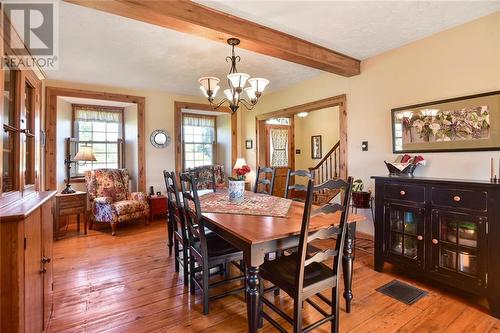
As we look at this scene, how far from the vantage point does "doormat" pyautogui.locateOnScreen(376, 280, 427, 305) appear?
7.40 ft

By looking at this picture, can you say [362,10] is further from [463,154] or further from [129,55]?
[129,55]

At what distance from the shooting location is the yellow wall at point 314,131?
6.99m

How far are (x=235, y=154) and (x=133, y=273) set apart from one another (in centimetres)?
390

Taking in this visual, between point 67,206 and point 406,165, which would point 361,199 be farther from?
point 67,206

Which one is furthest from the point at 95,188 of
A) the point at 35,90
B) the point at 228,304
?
the point at 228,304

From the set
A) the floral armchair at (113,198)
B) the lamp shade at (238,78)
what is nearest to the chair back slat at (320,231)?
the lamp shade at (238,78)

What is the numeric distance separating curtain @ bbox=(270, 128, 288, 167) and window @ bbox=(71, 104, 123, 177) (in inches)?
145

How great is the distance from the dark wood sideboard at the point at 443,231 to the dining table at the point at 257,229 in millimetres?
948

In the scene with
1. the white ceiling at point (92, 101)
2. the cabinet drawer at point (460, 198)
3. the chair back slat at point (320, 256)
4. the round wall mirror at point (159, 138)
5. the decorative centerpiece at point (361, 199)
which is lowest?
the chair back slat at point (320, 256)

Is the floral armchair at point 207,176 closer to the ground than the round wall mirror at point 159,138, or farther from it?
closer to the ground

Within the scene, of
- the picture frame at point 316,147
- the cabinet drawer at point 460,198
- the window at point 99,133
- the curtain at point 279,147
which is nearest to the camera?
the cabinet drawer at point 460,198

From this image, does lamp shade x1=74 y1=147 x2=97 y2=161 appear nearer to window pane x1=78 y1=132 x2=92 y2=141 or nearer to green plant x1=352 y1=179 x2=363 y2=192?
window pane x1=78 y1=132 x2=92 y2=141

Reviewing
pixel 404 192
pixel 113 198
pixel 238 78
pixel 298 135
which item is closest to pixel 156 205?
pixel 113 198

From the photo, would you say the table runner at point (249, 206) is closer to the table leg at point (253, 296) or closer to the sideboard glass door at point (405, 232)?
the table leg at point (253, 296)
